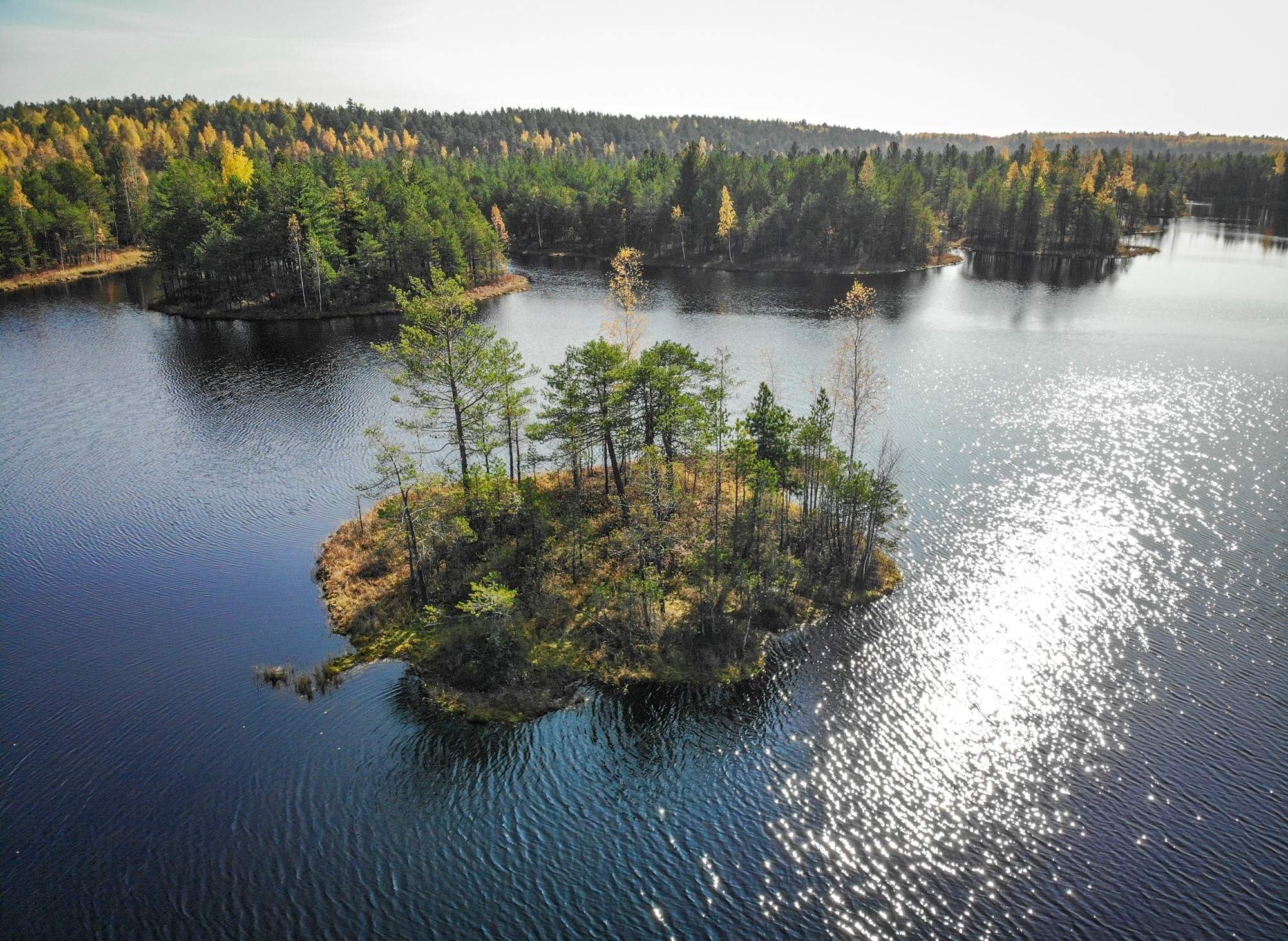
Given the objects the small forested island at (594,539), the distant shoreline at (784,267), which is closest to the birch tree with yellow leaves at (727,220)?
the distant shoreline at (784,267)

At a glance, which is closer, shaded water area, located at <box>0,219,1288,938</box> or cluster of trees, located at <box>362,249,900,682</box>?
shaded water area, located at <box>0,219,1288,938</box>

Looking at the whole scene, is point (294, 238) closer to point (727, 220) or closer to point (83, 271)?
point (83, 271)

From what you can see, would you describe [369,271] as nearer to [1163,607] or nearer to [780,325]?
[780,325]

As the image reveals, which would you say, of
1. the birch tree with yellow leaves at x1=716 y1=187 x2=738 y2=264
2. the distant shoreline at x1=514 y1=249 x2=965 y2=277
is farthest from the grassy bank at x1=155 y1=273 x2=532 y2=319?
the birch tree with yellow leaves at x1=716 y1=187 x2=738 y2=264

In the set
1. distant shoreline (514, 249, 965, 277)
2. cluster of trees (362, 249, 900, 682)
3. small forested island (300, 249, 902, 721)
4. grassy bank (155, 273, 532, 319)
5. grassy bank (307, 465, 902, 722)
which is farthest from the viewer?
distant shoreline (514, 249, 965, 277)

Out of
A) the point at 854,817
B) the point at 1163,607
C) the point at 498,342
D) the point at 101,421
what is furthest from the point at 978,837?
the point at 101,421

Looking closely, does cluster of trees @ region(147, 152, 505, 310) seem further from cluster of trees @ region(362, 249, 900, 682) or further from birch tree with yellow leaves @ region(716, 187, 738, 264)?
cluster of trees @ region(362, 249, 900, 682)
